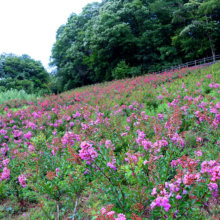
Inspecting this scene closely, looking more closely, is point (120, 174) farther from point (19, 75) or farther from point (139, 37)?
point (19, 75)

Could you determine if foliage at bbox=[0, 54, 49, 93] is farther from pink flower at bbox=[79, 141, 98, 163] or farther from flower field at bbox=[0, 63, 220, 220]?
pink flower at bbox=[79, 141, 98, 163]

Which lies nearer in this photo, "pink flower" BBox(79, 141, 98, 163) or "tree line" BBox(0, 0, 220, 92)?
"pink flower" BBox(79, 141, 98, 163)

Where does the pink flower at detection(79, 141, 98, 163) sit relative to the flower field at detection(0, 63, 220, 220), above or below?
above

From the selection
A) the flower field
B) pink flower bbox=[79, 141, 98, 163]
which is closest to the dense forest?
the flower field

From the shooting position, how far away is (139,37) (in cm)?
2628

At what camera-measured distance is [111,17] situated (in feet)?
76.8

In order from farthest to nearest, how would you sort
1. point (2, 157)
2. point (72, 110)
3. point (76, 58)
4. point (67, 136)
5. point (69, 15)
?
point (69, 15)
point (76, 58)
point (72, 110)
point (2, 157)
point (67, 136)

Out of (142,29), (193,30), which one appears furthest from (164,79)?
(142,29)

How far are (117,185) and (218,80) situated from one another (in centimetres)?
658

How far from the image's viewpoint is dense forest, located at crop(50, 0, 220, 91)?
22.4 metres

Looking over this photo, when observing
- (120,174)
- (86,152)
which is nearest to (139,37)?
(120,174)

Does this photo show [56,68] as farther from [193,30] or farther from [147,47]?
[193,30]

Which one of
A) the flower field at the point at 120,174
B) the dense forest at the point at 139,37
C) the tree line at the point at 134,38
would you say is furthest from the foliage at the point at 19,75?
the flower field at the point at 120,174

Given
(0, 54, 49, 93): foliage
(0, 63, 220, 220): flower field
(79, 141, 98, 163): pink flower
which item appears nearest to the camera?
(0, 63, 220, 220): flower field
